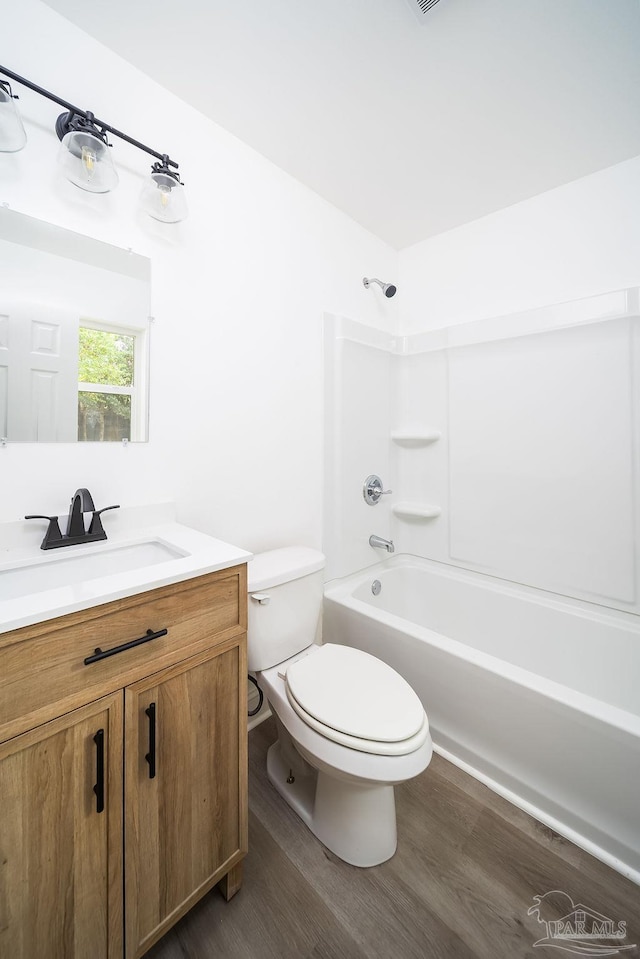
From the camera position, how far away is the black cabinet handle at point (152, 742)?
80cm

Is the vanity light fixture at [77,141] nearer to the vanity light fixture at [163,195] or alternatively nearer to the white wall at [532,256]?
the vanity light fixture at [163,195]

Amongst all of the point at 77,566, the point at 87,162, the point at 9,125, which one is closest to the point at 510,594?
the point at 77,566

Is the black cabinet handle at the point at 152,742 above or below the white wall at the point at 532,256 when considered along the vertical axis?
below

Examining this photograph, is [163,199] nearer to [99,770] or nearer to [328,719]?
[99,770]

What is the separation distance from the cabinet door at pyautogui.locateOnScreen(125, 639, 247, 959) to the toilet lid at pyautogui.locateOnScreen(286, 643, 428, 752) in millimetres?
241

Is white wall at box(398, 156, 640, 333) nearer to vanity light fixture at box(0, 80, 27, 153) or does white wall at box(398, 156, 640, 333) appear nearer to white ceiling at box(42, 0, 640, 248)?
white ceiling at box(42, 0, 640, 248)

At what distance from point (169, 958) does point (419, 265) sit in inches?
117

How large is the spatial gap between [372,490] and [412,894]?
5.07ft

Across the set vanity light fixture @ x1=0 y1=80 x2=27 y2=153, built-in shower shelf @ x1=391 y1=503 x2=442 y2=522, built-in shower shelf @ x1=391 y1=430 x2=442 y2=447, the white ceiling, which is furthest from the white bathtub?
the white ceiling

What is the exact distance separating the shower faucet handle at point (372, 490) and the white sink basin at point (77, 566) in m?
1.23

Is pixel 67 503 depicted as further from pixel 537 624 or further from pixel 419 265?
pixel 419 265

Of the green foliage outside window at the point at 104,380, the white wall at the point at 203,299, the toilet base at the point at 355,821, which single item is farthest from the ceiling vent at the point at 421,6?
the toilet base at the point at 355,821

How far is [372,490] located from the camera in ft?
6.91

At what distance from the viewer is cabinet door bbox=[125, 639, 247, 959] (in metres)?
0.79
